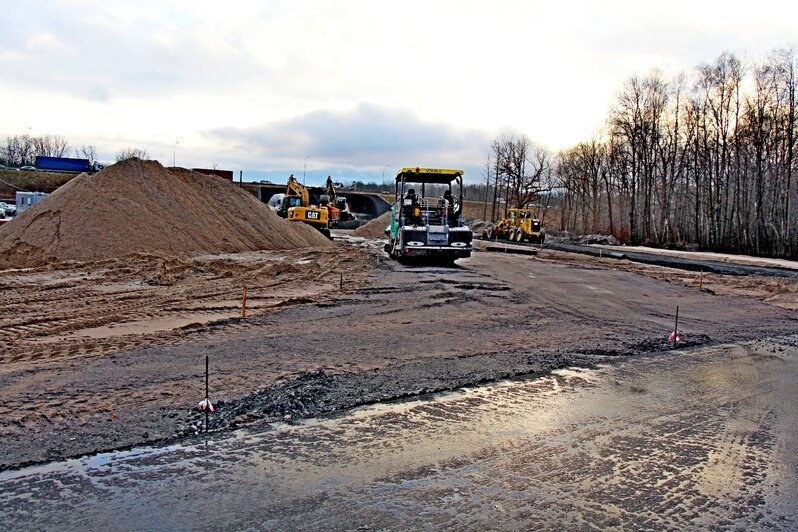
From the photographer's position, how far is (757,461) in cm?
518

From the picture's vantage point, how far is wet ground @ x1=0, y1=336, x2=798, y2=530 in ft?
13.2

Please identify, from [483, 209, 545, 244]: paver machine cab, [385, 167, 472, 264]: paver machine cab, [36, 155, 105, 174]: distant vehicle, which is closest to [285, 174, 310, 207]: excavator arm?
[483, 209, 545, 244]: paver machine cab

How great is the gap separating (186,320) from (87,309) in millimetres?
2348

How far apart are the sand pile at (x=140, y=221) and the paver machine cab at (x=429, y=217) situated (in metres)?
8.78

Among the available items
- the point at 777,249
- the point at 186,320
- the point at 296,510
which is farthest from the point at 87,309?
the point at 777,249

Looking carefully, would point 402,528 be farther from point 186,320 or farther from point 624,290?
point 624,290

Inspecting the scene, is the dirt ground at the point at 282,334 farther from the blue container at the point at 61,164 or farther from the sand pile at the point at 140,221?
the blue container at the point at 61,164

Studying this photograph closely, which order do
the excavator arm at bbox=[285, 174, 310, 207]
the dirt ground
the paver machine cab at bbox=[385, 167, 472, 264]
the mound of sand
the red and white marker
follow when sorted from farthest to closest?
the mound of sand
the excavator arm at bbox=[285, 174, 310, 207]
the paver machine cab at bbox=[385, 167, 472, 264]
the dirt ground
the red and white marker

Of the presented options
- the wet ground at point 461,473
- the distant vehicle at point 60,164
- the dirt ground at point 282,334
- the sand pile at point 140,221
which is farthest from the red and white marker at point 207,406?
the distant vehicle at point 60,164

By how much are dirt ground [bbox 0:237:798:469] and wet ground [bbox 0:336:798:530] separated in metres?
0.56

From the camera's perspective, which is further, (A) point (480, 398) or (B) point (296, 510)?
(A) point (480, 398)

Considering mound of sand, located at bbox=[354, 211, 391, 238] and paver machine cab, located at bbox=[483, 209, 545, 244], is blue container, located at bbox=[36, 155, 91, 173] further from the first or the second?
paver machine cab, located at bbox=[483, 209, 545, 244]

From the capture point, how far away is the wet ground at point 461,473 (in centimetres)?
403

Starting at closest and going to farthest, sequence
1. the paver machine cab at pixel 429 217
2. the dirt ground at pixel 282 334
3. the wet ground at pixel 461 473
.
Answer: the wet ground at pixel 461 473
the dirt ground at pixel 282 334
the paver machine cab at pixel 429 217
